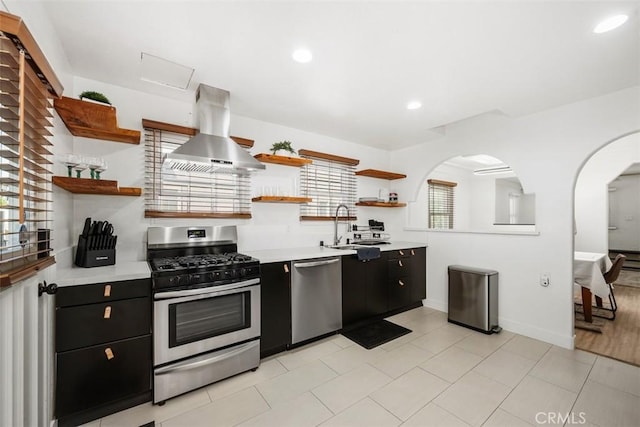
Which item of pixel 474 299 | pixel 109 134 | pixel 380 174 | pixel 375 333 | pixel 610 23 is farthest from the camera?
pixel 380 174

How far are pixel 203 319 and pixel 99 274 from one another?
2.63 feet

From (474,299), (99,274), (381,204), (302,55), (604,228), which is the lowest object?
(474,299)

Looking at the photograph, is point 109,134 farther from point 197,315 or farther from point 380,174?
point 380,174

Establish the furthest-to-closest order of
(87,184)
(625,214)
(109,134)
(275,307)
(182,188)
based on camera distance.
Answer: (625,214), (182,188), (275,307), (109,134), (87,184)

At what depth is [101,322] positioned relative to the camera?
1826 millimetres

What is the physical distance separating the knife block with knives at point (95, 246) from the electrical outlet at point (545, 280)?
4325 mm

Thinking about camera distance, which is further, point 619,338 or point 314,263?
point 619,338

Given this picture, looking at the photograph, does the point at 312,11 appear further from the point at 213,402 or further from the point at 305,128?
the point at 213,402

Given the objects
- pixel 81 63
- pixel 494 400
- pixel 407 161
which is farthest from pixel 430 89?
pixel 81 63

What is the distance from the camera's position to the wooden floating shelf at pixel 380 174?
14.1 ft

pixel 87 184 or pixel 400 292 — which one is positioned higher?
pixel 87 184

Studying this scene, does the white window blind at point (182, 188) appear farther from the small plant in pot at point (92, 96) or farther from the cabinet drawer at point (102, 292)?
the cabinet drawer at point (102, 292)

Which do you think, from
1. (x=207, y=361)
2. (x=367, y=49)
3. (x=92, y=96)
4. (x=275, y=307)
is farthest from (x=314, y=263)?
(x=92, y=96)

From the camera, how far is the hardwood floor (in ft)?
8.80
